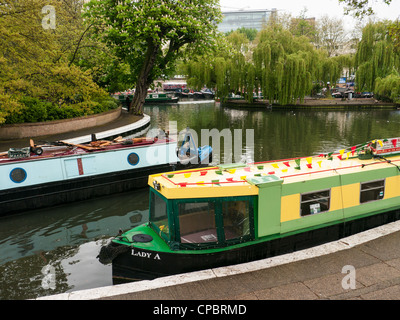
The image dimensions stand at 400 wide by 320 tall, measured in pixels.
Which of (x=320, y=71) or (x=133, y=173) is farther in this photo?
(x=320, y=71)

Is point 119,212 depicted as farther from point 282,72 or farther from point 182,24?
point 282,72

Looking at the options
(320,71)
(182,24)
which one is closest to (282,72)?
(320,71)

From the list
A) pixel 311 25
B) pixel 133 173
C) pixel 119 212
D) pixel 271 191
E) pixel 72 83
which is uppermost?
pixel 311 25

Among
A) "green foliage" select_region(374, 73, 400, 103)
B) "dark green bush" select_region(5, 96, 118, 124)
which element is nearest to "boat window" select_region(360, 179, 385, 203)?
"dark green bush" select_region(5, 96, 118, 124)

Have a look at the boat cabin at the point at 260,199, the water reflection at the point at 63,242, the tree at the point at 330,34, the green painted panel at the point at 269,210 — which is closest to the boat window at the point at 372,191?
the boat cabin at the point at 260,199

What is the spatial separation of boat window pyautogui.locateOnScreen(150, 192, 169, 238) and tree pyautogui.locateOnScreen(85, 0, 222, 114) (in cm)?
1850

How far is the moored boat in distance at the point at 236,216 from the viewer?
685cm

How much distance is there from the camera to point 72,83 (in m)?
21.3

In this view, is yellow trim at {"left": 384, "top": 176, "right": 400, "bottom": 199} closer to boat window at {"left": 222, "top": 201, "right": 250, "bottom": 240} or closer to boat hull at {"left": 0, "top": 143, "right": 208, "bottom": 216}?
boat window at {"left": 222, "top": 201, "right": 250, "bottom": 240}

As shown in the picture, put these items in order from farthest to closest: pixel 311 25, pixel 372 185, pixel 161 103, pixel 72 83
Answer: pixel 311 25 → pixel 161 103 → pixel 72 83 → pixel 372 185

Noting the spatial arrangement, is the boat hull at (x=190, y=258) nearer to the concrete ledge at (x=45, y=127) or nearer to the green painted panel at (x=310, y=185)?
the green painted panel at (x=310, y=185)

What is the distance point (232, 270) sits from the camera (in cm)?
681

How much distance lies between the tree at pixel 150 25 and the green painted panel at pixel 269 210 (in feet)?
63.2

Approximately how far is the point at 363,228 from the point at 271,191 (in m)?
3.34
